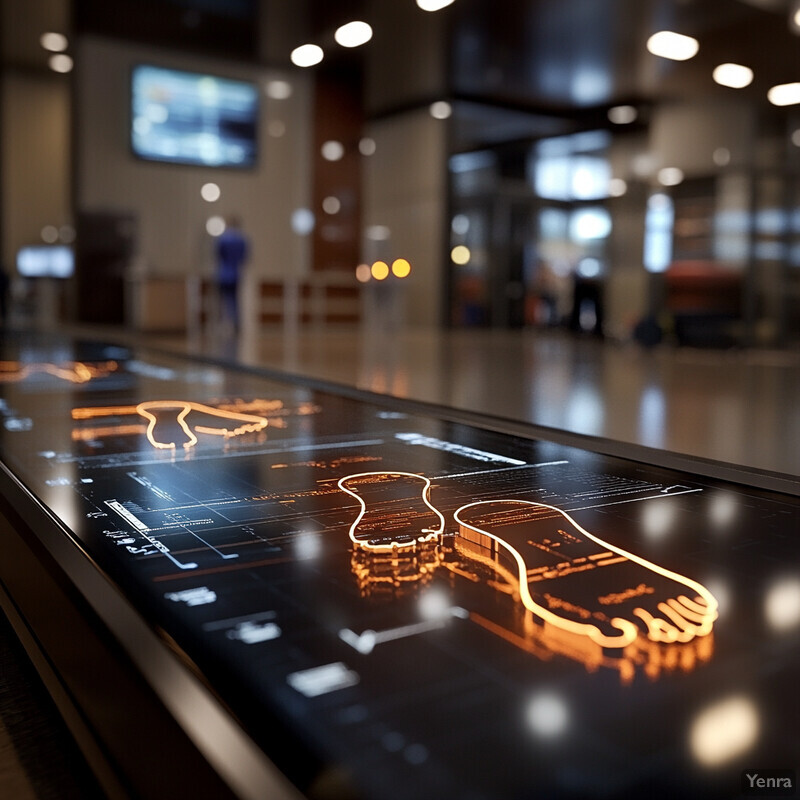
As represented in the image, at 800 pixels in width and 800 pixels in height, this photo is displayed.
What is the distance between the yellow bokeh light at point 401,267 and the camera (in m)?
15.7

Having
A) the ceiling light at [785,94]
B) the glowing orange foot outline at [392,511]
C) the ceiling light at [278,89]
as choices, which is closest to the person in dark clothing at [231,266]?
the ceiling light at [278,89]

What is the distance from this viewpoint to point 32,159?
62.3 ft

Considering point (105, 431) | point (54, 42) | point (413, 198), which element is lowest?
point (105, 431)

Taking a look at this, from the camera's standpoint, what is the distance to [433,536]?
1829 mm

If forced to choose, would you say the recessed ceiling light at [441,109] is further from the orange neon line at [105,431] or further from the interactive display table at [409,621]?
the interactive display table at [409,621]

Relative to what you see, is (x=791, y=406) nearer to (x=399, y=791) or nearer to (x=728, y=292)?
(x=399, y=791)

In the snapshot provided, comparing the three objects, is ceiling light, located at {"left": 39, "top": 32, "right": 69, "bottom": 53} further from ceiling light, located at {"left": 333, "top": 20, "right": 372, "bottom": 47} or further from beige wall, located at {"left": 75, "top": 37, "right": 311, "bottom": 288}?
ceiling light, located at {"left": 333, "top": 20, "right": 372, "bottom": 47}

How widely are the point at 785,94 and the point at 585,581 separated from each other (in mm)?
12211

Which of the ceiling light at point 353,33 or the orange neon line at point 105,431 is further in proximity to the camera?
the ceiling light at point 353,33

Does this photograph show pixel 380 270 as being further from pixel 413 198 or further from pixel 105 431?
pixel 105 431

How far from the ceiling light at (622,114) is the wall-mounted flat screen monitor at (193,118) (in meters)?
5.82

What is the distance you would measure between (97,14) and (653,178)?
8.25 m

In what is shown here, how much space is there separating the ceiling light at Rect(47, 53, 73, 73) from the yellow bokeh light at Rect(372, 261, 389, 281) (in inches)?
222

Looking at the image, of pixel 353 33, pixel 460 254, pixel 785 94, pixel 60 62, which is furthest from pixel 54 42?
pixel 785 94
